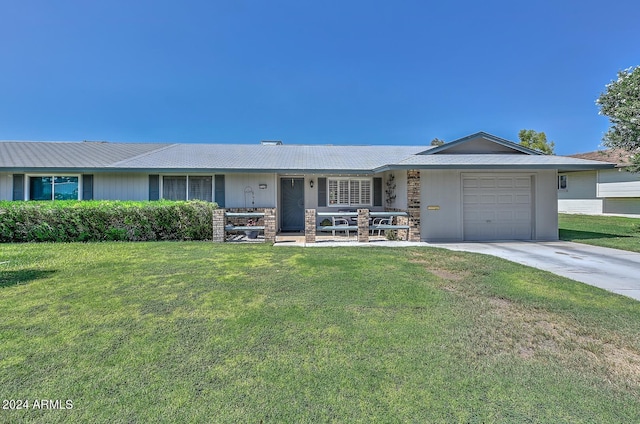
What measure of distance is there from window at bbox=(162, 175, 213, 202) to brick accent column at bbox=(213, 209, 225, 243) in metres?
2.76

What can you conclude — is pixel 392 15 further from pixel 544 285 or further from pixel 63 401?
pixel 63 401

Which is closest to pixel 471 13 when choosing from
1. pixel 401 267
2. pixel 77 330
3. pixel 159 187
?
pixel 401 267

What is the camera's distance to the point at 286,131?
1008 inches

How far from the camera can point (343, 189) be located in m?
12.9

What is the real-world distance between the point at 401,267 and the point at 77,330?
17.4 ft

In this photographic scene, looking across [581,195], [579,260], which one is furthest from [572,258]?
[581,195]

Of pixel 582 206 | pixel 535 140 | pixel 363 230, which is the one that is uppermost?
pixel 535 140

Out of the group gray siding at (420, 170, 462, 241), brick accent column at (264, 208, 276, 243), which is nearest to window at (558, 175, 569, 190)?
gray siding at (420, 170, 462, 241)

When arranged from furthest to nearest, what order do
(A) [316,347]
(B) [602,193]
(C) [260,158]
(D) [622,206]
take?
(B) [602,193]
(D) [622,206]
(C) [260,158]
(A) [316,347]

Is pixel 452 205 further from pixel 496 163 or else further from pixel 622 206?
pixel 622 206

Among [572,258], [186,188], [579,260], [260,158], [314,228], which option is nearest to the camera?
[579,260]

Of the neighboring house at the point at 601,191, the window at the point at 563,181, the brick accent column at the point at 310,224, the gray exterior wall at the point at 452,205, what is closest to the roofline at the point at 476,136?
the gray exterior wall at the point at 452,205

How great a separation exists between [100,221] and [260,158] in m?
6.52

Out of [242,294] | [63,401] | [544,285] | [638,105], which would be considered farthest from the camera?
[638,105]
